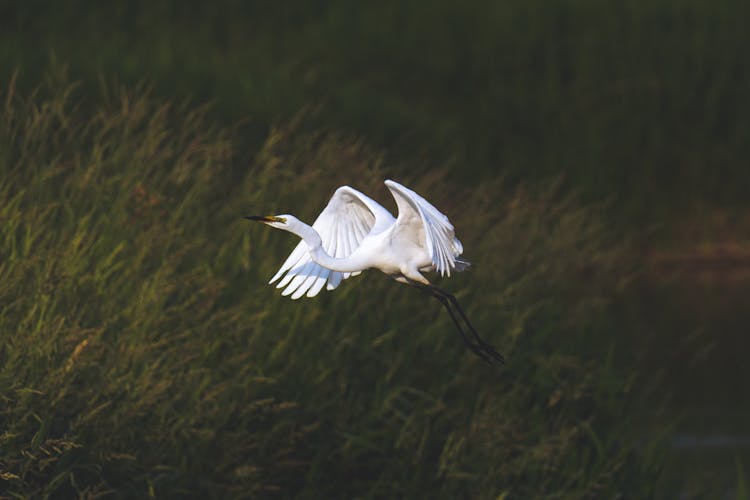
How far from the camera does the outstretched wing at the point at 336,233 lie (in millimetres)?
3350

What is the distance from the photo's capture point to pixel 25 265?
485 cm

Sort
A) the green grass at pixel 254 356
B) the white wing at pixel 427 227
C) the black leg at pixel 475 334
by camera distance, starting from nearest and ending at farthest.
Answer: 1. the white wing at pixel 427 227
2. the black leg at pixel 475 334
3. the green grass at pixel 254 356

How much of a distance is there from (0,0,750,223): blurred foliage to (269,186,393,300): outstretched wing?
23.3ft

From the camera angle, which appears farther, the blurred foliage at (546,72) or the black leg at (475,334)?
the blurred foliage at (546,72)

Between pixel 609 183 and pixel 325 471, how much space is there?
6479mm

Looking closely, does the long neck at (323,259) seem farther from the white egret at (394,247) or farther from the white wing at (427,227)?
the white wing at (427,227)

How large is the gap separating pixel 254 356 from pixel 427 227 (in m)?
2.46

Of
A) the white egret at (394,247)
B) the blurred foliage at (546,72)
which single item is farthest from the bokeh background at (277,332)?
the white egret at (394,247)

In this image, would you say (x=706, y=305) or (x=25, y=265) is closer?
(x=25, y=265)

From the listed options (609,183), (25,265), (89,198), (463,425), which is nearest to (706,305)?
(609,183)

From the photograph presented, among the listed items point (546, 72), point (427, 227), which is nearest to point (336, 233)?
point (427, 227)

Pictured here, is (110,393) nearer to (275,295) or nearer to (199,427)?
(199,427)

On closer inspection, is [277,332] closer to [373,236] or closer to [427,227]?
[373,236]

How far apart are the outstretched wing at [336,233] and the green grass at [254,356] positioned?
1.11m
